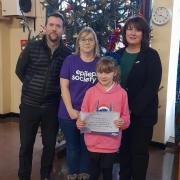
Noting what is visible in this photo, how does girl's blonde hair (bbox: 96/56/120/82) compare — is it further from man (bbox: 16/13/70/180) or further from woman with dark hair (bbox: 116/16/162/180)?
man (bbox: 16/13/70/180)

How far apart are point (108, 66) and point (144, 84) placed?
299 mm

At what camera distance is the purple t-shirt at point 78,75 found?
7.29 feet

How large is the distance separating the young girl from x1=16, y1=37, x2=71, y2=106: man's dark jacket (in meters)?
0.39

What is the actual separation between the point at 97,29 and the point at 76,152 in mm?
1263

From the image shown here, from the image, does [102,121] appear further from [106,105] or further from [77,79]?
[77,79]

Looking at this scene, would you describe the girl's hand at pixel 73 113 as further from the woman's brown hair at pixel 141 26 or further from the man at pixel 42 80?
the woman's brown hair at pixel 141 26

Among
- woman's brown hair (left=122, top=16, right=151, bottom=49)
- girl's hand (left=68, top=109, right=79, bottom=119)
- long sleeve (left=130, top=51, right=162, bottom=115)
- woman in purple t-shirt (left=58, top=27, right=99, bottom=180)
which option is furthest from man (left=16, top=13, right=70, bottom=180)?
long sleeve (left=130, top=51, right=162, bottom=115)

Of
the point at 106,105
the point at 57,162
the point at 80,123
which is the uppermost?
the point at 106,105

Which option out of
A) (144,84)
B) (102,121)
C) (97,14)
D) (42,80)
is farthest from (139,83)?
(97,14)

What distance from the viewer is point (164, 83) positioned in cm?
376

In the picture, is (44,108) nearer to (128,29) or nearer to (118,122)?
(118,122)

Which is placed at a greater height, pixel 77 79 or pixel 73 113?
pixel 77 79

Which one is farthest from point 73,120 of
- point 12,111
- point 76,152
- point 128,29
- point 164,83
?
point 12,111

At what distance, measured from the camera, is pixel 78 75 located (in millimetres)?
2225
